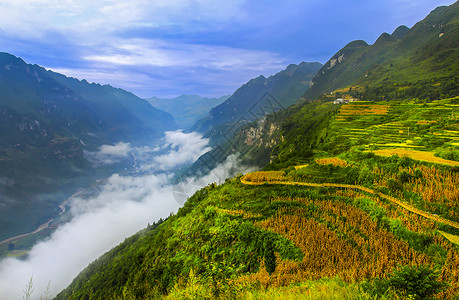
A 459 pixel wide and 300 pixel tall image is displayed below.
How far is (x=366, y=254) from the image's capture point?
8.72 meters

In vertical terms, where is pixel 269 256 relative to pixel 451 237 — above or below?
above

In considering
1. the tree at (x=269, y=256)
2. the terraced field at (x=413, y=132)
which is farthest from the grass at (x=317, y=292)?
the terraced field at (x=413, y=132)

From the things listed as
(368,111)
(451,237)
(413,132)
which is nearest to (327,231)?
(451,237)

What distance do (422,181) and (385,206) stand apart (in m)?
4.05

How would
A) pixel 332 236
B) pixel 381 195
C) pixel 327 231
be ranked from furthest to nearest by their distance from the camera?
pixel 381 195, pixel 327 231, pixel 332 236

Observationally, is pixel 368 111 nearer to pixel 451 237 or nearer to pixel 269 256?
pixel 451 237

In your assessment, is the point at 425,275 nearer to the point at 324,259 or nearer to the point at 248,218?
the point at 324,259

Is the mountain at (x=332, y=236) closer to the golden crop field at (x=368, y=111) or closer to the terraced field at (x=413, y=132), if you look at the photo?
the terraced field at (x=413, y=132)

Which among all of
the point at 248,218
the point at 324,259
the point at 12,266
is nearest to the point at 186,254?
the point at 248,218

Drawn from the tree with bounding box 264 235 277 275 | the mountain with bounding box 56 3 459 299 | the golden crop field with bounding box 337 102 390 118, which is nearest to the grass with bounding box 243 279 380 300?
the mountain with bounding box 56 3 459 299

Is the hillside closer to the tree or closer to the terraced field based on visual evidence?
the tree

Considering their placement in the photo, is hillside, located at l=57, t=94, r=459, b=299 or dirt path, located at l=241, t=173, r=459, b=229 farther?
dirt path, located at l=241, t=173, r=459, b=229

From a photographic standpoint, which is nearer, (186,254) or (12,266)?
(186,254)

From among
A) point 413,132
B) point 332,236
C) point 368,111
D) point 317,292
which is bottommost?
point 413,132
